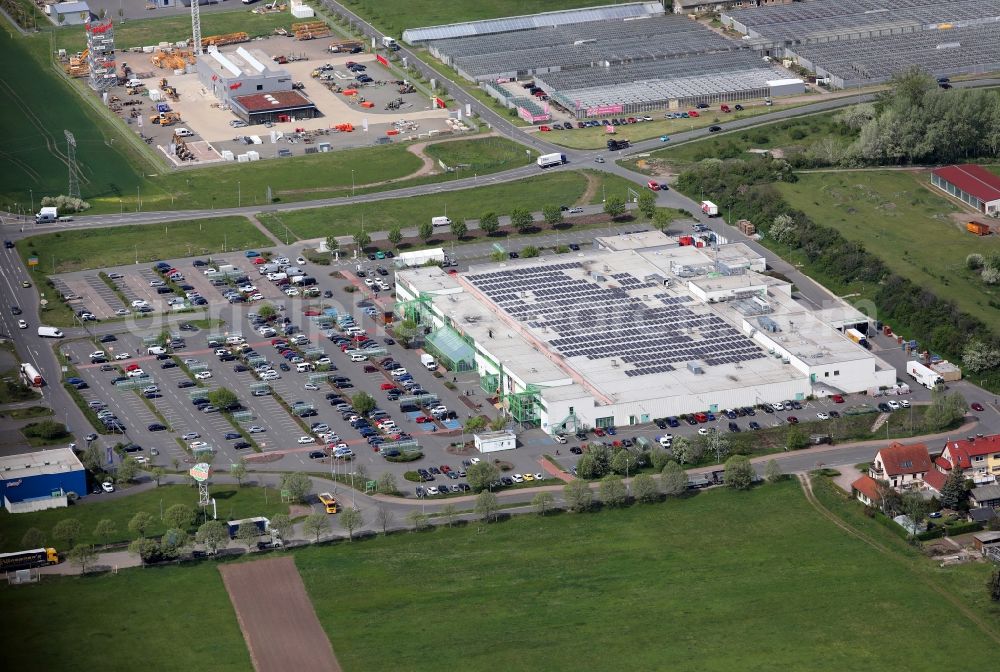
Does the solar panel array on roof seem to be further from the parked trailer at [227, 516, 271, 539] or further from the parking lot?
the parked trailer at [227, 516, 271, 539]

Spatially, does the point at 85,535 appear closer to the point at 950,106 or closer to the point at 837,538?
the point at 837,538

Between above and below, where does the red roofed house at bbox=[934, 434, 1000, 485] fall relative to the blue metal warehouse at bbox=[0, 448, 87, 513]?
above

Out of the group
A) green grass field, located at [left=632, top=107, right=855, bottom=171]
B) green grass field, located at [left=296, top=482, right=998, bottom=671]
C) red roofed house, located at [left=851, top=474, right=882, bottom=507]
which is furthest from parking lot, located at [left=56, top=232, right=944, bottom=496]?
green grass field, located at [left=632, top=107, right=855, bottom=171]

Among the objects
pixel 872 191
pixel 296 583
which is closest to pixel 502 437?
pixel 296 583

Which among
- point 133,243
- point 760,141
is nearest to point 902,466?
point 760,141

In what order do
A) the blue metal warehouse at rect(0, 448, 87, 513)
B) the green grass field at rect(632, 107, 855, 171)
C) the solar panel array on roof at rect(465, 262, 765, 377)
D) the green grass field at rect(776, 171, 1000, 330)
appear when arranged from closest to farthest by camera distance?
the blue metal warehouse at rect(0, 448, 87, 513), the solar panel array on roof at rect(465, 262, 765, 377), the green grass field at rect(776, 171, 1000, 330), the green grass field at rect(632, 107, 855, 171)

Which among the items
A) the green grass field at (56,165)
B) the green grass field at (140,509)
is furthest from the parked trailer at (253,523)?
the green grass field at (56,165)

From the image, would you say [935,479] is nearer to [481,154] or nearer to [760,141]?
[760,141]

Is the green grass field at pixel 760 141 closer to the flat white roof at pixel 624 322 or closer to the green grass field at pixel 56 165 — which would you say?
the flat white roof at pixel 624 322
